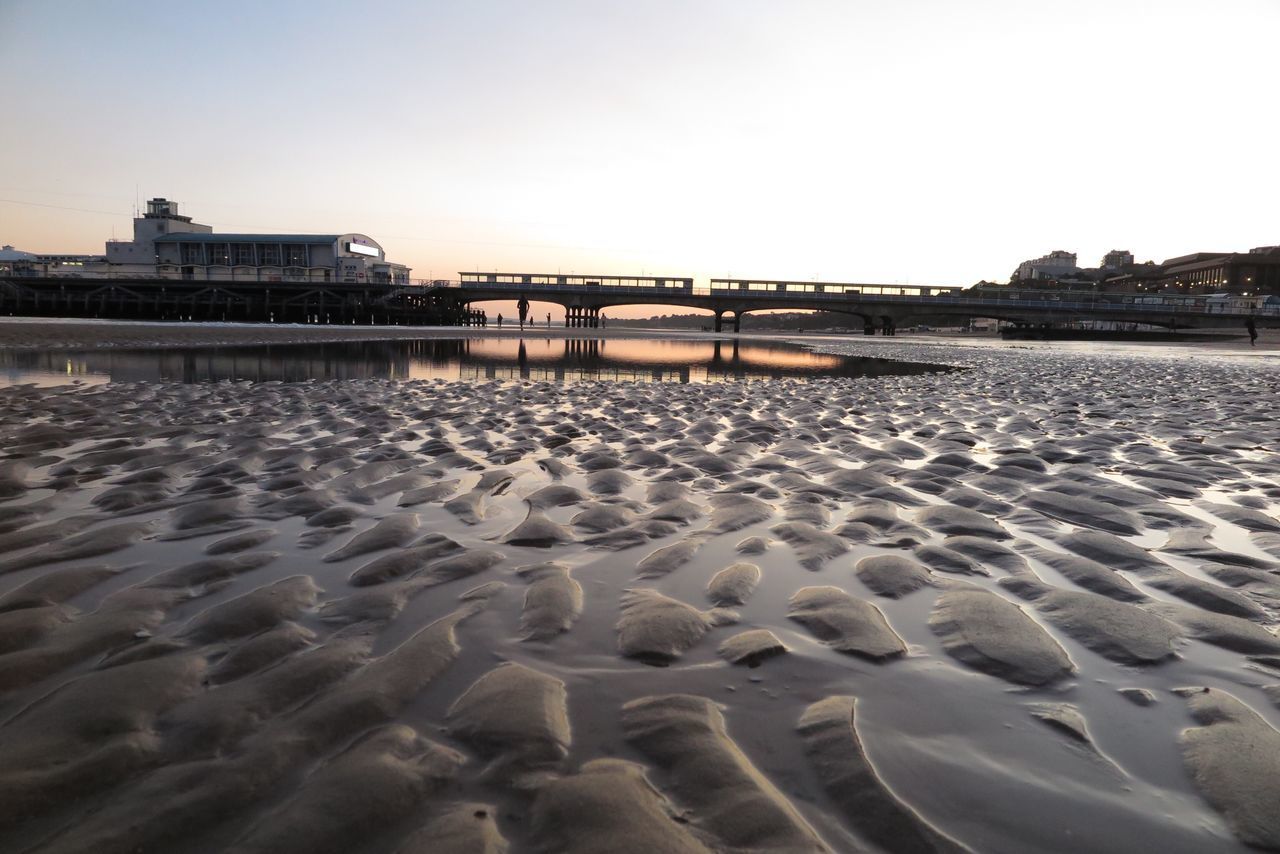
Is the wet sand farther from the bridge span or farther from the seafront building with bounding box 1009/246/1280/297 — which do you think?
the seafront building with bounding box 1009/246/1280/297

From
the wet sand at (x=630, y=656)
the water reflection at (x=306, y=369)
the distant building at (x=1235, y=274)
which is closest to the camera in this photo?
the wet sand at (x=630, y=656)

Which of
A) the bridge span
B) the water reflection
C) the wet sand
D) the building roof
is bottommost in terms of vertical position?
the wet sand

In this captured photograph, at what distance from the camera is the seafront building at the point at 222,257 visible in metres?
93.6

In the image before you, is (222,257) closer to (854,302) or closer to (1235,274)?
(854,302)

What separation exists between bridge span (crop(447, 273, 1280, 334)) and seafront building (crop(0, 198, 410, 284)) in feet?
67.2

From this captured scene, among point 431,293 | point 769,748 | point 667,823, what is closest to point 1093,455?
point 769,748

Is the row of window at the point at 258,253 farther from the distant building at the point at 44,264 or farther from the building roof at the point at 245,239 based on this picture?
the distant building at the point at 44,264

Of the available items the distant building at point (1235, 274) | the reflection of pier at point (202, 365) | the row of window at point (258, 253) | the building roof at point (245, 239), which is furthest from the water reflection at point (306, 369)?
the distant building at point (1235, 274)

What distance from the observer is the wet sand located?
5.92ft

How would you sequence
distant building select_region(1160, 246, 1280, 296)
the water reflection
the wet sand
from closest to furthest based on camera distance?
the wet sand
the water reflection
distant building select_region(1160, 246, 1280, 296)

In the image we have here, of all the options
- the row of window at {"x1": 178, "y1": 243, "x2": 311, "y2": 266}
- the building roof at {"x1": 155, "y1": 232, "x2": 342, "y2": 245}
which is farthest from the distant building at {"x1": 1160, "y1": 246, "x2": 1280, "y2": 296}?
the row of window at {"x1": 178, "y1": 243, "x2": 311, "y2": 266}

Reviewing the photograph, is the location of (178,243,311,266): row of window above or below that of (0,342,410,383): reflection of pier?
above

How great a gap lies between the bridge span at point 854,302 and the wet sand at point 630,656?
88.3 m

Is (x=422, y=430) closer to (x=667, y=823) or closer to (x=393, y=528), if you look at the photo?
(x=393, y=528)
